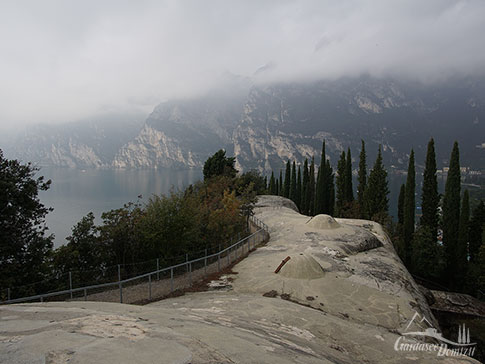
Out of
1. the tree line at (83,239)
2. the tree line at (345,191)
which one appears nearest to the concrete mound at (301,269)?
the tree line at (83,239)

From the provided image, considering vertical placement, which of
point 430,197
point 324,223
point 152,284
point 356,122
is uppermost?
point 356,122

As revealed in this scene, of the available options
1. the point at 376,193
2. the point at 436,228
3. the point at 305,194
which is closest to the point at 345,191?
the point at 376,193

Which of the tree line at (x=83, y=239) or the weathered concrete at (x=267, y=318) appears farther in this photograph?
the tree line at (x=83, y=239)

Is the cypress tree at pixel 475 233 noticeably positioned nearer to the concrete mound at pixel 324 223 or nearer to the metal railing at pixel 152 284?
the concrete mound at pixel 324 223

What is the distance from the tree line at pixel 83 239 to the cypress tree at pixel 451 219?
88.5ft

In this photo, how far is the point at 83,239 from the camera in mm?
15336

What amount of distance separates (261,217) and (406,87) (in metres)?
217

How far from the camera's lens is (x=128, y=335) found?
392 centimetres

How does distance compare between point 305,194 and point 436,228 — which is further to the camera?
point 305,194

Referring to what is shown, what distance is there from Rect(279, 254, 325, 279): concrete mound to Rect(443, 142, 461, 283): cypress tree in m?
26.1

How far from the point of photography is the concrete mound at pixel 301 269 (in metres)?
12.7

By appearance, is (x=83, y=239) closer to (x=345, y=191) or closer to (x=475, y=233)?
(x=345, y=191)

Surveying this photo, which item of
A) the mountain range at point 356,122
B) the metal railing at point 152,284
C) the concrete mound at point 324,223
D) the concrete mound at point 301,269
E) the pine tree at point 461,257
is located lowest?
the pine tree at point 461,257

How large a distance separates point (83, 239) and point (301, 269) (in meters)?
11.8
